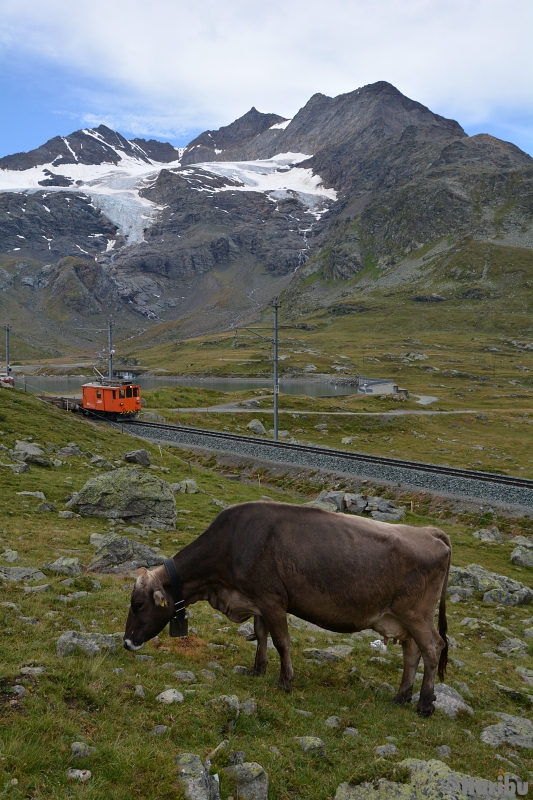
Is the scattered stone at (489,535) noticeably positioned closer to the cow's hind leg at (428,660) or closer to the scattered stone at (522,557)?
the scattered stone at (522,557)

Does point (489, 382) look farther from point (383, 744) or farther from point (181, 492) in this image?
point (383, 744)

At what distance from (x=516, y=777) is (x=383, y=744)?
1.72 metres

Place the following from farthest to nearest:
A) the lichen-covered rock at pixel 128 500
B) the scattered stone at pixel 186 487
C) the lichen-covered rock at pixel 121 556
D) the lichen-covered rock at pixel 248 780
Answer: the scattered stone at pixel 186 487, the lichen-covered rock at pixel 128 500, the lichen-covered rock at pixel 121 556, the lichen-covered rock at pixel 248 780

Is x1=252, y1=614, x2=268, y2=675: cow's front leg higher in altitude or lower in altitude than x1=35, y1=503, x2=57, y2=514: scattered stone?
higher

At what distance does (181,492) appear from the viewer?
2839 centimetres

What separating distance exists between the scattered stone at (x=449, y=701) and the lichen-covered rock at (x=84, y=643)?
546cm

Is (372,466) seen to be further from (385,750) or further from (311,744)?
(311,744)

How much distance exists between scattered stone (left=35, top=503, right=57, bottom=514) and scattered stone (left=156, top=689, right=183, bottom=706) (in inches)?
560

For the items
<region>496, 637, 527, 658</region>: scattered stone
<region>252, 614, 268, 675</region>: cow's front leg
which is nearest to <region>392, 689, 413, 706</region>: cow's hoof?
<region>252, 614, 268, 675</region>: cow's front leg

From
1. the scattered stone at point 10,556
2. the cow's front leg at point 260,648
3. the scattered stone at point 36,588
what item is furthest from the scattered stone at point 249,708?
the scattered stone at point 10,556

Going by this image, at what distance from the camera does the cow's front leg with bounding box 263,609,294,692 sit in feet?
28.0

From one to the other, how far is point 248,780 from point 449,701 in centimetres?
482

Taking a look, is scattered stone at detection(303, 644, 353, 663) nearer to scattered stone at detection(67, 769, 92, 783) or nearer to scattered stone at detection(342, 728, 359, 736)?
scattered stone at detection(342, 728, 359, 736)

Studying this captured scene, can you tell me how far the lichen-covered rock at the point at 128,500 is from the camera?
2067cm
